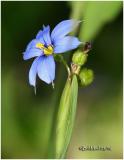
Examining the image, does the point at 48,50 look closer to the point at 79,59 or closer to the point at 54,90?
the point at 79,59

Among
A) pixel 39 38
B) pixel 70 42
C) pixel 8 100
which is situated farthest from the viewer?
pixel 8 100

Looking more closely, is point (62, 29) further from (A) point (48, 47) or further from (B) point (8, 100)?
(B) point (8, 100)

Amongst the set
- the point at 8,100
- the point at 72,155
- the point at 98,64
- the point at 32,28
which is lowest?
the point at 72,155

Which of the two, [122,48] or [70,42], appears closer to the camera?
A: [70,42]

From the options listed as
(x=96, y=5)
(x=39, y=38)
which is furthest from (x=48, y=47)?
(x=96, y=5)

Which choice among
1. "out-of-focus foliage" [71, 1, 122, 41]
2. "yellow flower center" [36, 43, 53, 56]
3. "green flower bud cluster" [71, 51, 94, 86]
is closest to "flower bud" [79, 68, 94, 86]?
"green flower bud cluster" [71, 51, 94, 86]

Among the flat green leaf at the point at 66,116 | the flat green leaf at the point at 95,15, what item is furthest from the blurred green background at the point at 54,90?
the flat green leaf at the point at 66,116

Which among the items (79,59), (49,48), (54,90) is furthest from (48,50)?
(54,90)
